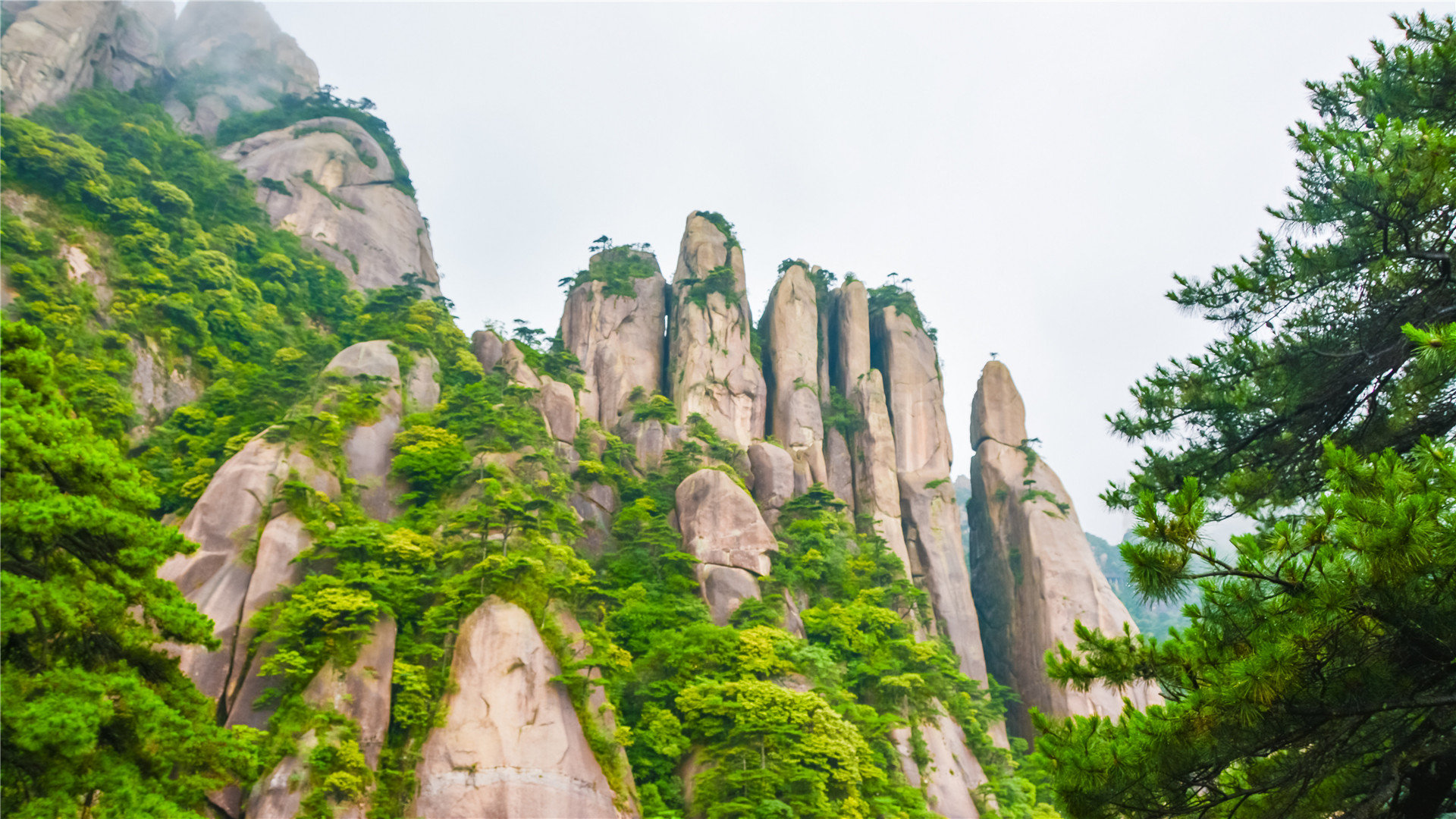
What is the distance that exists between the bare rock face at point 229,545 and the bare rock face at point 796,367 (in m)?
19.9

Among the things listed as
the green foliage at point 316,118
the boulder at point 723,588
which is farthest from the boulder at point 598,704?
the green foliage at point 316,118

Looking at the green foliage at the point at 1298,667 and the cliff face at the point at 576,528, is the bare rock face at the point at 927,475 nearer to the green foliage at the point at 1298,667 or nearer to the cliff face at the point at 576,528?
the cliff face at the point at 576,528

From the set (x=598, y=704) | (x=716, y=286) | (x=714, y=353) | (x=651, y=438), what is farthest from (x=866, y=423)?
(x=598, y=704)

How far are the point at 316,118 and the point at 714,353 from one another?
87.3 ft

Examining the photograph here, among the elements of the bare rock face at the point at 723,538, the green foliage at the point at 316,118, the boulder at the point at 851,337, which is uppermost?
the green foliage at the point at 316,118

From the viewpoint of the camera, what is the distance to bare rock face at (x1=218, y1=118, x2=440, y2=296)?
37.6m

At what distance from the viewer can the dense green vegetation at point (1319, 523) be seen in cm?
431

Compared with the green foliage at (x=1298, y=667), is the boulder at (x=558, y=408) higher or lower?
higher

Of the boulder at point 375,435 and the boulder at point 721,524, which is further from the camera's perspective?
the boulder at point 721,524

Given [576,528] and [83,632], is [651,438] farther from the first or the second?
[83,632]

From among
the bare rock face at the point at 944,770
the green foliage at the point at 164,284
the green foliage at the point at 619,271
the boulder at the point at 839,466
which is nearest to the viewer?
the green foliage at the point at 164,284

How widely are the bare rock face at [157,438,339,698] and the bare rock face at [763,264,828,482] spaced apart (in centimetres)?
1987

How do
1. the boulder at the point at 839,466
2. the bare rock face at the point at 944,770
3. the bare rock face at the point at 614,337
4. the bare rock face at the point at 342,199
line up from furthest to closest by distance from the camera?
the bare rock face at the point at 342,199 → the boulder at the point at 839,466 → the bare rock face at the point at 614,337 → the bare rock face at the point at 944,770

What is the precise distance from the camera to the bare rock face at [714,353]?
34906mm
